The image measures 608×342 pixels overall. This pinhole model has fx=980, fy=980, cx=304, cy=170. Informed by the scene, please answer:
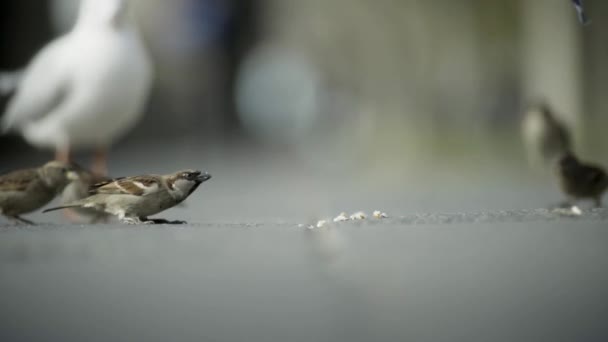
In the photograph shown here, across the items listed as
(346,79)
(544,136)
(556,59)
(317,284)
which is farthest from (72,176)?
(346,79)

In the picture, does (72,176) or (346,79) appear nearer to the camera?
(72,176)

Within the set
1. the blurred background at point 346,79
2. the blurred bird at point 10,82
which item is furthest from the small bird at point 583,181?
the blurred background at point 346,79

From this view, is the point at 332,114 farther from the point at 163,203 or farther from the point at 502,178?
the point at 163,203

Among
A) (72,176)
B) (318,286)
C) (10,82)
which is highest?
(10,82)

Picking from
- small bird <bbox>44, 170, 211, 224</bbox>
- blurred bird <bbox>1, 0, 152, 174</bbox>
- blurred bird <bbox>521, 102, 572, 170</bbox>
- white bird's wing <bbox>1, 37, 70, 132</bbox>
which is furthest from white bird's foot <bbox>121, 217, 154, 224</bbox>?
blurred bird <bbox>521, 102, 572, 170</bbox>

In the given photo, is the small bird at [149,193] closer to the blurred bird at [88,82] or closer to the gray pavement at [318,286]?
the gray pavement at [318,286]

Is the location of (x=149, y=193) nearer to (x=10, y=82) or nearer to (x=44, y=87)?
(x=44, y=87)

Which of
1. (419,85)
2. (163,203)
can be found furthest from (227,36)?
(163,203)
